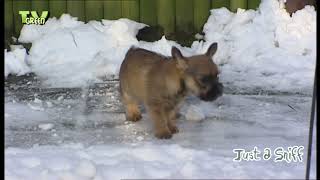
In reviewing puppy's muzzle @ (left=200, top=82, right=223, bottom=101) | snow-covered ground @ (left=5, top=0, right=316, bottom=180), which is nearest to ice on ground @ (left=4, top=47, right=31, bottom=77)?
snow-covered ground @ (left=5, top=0, right=316, bottom=180)

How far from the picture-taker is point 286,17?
3.66ft

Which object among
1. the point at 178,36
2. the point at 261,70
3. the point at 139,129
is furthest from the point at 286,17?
the point at 139,129

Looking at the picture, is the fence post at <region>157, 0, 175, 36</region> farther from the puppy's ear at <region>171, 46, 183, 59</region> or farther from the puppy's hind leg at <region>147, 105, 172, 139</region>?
the puppy's hind leg at <region>147, 105, 172, 139</region>

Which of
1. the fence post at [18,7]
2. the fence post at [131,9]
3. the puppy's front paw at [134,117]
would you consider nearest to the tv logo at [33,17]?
the fence post at [18,7]

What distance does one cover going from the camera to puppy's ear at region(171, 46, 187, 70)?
40.8 inches

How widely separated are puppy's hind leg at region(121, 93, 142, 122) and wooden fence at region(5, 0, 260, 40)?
0.51 ft

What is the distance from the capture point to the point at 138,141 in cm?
111

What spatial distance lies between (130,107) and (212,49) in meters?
0.21

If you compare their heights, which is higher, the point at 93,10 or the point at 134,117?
the point at 93,10

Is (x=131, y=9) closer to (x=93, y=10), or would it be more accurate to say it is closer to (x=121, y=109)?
(x=93, y=10)

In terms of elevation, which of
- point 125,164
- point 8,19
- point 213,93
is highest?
point 8,19

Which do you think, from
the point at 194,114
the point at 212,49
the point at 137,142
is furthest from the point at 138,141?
the point at 212,49

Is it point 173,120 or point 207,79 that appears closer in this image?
point 207,79

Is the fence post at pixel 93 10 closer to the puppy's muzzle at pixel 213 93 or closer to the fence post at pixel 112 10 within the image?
the fence post at pixel 112 10
